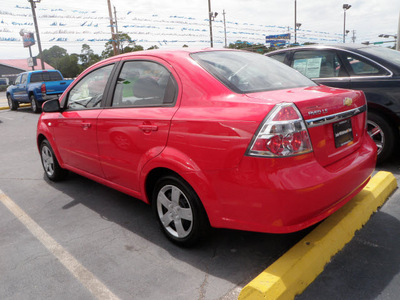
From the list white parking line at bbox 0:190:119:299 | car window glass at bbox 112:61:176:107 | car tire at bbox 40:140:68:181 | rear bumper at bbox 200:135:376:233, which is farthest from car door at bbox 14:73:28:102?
rear bumper at bbox 200:135:376:233

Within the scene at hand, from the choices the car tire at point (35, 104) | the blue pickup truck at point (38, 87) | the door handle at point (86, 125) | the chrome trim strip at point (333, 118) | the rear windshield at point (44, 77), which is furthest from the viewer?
the rear windshield at point (44, 77)

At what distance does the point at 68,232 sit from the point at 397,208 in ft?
10.4

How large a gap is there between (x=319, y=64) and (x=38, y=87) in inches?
491

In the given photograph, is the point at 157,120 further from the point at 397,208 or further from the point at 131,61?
the point at 397,208

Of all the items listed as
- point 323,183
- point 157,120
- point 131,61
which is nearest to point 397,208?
point 323,183

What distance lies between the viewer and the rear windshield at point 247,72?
2617 millimetres

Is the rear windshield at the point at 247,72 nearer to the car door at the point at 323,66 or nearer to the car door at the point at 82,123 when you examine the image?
the car door at the point at 82,123

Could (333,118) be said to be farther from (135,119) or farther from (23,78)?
(23,78)

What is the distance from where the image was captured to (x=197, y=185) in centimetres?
246

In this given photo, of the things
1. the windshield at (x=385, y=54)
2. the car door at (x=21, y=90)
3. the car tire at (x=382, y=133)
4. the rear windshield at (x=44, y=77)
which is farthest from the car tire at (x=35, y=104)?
the car tire at (x=382, y=133)

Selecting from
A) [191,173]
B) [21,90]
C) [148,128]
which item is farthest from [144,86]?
[21,90]

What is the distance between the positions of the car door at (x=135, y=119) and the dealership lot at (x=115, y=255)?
0.51m

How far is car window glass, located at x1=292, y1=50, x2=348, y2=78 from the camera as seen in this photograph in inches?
194

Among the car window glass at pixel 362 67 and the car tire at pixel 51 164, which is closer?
the car window glass at pixel 362 67
